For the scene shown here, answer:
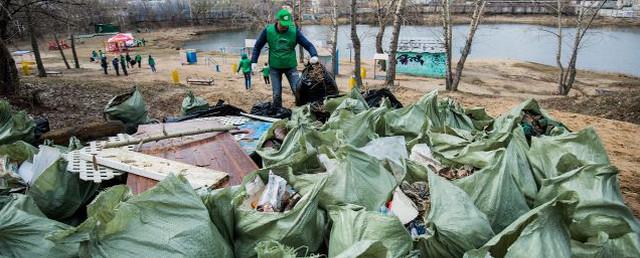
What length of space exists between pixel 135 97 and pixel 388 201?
376 centimetres

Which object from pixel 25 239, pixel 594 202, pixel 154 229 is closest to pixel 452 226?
pixel 594 202

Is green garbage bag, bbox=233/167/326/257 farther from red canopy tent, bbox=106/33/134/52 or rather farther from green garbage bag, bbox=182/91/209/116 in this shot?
red canopy tent, bbox=106/33/134/52

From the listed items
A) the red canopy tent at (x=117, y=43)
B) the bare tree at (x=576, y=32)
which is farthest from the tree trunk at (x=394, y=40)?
the red canopy tent at (x=117, y=43)

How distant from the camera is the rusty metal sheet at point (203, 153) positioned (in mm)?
2695

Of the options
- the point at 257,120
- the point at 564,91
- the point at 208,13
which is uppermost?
the point at 208,13

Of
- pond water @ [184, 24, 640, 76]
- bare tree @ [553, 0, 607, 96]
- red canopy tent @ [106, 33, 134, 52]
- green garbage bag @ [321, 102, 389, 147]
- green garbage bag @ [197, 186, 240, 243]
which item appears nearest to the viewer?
green garbage bag @ [197, 186, 240, 243]

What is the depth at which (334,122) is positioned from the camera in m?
3.20

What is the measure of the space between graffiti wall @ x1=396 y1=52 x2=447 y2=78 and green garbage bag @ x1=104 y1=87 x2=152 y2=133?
49.3ft

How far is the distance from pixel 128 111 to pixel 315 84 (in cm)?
210

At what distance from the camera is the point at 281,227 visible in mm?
1750

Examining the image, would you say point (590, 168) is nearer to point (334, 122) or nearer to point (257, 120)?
point (334, 122)

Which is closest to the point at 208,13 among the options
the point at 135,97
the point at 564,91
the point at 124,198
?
the point at 564,91

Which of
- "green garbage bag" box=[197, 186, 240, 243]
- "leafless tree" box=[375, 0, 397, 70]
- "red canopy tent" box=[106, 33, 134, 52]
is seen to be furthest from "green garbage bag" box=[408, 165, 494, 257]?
"red canopy tent" box=[106, 33, 134, 52]

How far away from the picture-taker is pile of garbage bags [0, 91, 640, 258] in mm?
1569
